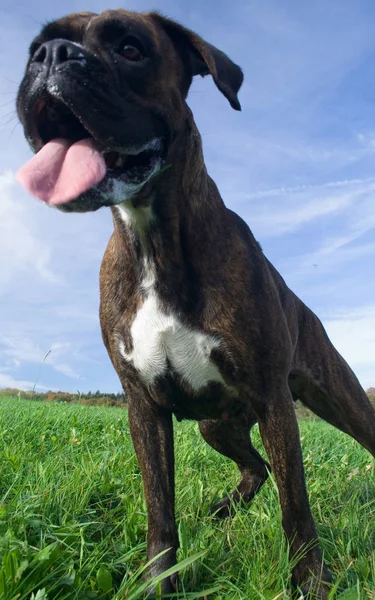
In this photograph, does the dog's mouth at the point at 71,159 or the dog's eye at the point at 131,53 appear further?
the dog's eye at the point at 131,53

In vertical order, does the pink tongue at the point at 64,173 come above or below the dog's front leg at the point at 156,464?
above

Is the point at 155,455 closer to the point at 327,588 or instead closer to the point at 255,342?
the point at 255,342

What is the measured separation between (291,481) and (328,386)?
3.51 ft

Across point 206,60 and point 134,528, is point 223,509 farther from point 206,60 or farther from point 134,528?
→ point 206,60

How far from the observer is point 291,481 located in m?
2.83

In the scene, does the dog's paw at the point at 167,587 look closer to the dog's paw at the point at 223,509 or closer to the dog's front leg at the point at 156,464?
the dog's front leg at the point at 156,464

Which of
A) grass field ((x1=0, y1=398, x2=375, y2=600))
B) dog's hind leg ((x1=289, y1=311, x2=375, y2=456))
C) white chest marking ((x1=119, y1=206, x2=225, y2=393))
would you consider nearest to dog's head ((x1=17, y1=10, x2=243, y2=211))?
white chest marking ((x1=119, y1=206, x2=225, y2=393))

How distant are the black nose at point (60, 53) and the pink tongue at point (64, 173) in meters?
0.31

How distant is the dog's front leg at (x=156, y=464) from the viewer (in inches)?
112

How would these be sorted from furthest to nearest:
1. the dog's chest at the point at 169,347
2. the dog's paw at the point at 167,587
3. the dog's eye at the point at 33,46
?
the dog's eye at the point at 33,46
the dog's chest at the point at 169,347
the dog's paw at the point at 167,587

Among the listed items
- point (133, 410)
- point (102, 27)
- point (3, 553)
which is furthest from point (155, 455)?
point (102, 27)

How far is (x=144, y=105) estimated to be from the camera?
103 inches

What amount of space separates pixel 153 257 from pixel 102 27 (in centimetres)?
100

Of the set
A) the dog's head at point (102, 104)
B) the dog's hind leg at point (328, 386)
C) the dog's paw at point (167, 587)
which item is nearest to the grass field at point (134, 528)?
the dog's paw at point (167, 587)
